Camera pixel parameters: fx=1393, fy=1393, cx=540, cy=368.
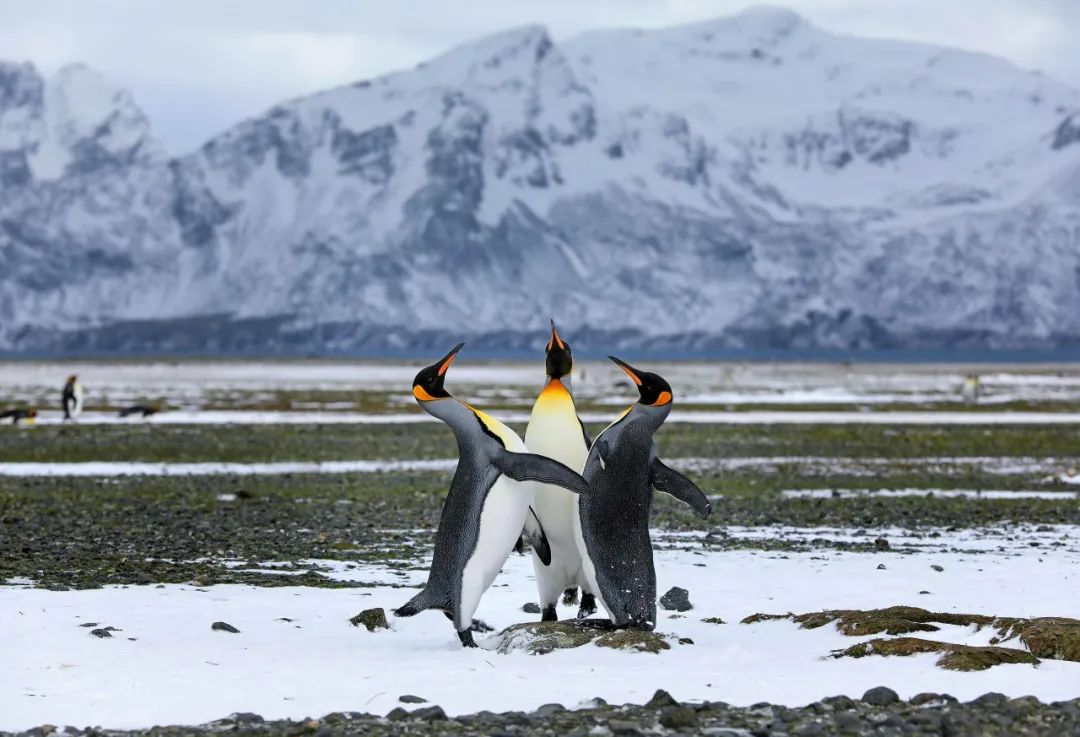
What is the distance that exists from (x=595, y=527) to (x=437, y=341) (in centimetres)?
10221

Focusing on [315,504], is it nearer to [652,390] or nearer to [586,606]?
[586,606]

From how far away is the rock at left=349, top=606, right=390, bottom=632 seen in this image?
20.0ft

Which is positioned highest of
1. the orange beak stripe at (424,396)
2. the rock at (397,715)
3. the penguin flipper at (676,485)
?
the orange beak stripe at (424,396)

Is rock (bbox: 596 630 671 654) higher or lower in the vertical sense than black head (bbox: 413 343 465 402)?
lower

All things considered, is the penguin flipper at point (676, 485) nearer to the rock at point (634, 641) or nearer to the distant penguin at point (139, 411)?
the rock at point (634, 641)

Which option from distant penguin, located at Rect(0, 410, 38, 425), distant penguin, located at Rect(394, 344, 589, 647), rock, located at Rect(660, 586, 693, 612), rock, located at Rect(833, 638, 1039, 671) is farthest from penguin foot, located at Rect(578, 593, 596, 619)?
distant penguin, located at Rect(0, 410, 38, 425)

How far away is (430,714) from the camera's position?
4410 mm

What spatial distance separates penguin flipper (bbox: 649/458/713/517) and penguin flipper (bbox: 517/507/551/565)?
21.6 inches

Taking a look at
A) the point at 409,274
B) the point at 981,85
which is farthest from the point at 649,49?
the point at 409,274

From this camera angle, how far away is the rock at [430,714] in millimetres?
4395

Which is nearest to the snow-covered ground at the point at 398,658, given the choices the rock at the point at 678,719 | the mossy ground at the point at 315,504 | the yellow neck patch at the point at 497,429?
the rock at the point at 678,719

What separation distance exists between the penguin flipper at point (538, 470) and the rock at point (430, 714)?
148 centimetres

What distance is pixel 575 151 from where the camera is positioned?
12069cm

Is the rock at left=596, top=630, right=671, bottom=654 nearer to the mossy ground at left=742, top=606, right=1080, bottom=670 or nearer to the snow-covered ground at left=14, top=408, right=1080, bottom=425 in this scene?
the mossy ground at left=742, top=606, right=1080, bottom=670
